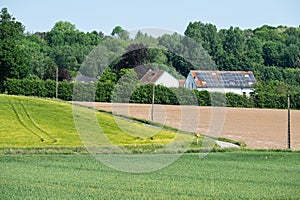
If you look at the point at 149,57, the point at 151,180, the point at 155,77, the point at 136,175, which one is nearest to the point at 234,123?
the point at 155,77

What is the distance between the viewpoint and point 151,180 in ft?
55.5

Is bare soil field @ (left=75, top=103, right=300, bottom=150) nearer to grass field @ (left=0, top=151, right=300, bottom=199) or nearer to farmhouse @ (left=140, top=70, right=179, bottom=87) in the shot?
farmhouse @ (left=140, top=70, right=179, bottom=87)

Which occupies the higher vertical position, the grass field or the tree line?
the tree line

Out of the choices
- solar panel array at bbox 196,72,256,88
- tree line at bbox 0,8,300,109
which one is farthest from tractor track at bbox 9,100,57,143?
solar panel array at bbox 196,72,256,88

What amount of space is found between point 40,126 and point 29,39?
10170 cm

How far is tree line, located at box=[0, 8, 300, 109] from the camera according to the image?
2703 centimetres

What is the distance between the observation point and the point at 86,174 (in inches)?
710

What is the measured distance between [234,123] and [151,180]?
38658 millimetres

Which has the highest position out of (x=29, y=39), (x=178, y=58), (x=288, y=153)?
(x=29, y=39)

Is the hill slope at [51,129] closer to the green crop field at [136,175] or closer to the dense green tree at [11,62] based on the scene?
the green crop field at [136,175]

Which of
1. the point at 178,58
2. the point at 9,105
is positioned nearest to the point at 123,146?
the point at 178,58

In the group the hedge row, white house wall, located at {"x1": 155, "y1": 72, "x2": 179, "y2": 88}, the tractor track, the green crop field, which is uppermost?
white house wall, located at {"x1": 155, "y1": 72, "x2": 179, "y2": 88}

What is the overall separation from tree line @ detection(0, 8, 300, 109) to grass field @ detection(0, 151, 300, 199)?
5.07 metres

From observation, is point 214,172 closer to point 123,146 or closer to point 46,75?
point 123,146
